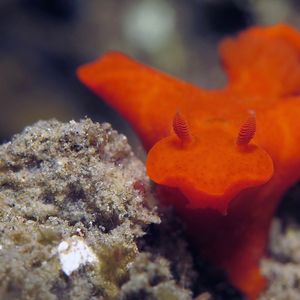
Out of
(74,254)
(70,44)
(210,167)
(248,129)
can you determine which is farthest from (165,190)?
(70,44)

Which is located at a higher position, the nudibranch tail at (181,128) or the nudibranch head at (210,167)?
the nudibranch tail at (181,128)

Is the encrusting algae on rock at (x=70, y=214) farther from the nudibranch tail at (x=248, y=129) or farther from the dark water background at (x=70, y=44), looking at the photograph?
the dark water background at (x=70, y=44)

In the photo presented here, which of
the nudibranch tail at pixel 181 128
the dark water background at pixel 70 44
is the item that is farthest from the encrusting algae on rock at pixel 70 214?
the dark water background at pixel 70 44

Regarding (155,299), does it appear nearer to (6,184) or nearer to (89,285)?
(89,285)

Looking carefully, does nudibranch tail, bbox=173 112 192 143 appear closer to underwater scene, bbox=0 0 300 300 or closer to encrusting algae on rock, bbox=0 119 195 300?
underwater scene, bbox=0 0 300 300

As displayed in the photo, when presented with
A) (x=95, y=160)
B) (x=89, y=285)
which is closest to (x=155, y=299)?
(x=89, y=285)

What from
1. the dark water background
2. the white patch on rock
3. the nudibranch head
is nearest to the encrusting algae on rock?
the white patch on rock
